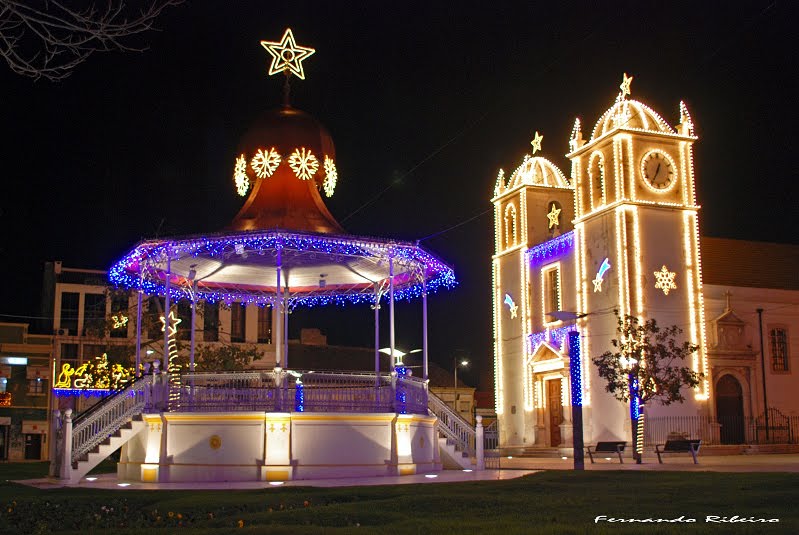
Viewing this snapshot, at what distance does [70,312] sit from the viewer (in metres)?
60.4

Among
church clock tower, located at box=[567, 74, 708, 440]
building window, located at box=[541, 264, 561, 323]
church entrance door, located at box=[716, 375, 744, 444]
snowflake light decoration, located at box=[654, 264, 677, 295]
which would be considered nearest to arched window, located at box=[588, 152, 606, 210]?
church clock tower, located at box=[567, 74, 708, 440]

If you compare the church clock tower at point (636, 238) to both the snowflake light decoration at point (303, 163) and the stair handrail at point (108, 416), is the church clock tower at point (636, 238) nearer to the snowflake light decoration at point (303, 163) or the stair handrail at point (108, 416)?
the snowflake light decoration at point (303, 163)

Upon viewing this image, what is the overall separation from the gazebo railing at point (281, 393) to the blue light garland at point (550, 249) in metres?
22.3

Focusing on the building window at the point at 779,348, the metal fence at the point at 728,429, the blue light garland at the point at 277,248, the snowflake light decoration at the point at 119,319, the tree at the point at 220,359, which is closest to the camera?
the blue light garland at the point at 277,248

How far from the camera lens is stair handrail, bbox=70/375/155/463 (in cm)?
2250

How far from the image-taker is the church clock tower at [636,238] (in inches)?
1548

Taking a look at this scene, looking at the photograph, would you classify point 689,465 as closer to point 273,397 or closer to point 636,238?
point 273,397

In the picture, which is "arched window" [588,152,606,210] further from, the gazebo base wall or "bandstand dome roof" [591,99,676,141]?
the gazebo base wall

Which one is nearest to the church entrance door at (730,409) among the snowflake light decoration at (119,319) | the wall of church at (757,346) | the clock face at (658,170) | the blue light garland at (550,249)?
the wall of church at (757,346)

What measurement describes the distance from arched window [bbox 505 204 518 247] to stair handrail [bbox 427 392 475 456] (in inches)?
962

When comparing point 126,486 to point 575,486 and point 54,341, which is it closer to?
point 575,486

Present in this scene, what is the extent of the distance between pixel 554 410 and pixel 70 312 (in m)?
32.0

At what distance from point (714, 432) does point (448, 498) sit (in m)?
27.4

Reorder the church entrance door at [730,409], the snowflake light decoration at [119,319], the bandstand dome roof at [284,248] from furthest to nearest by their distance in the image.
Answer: the church entrance door at [730,409], the snowflake light decoration at [119,319], the bandstand dome roof at [284,248]
